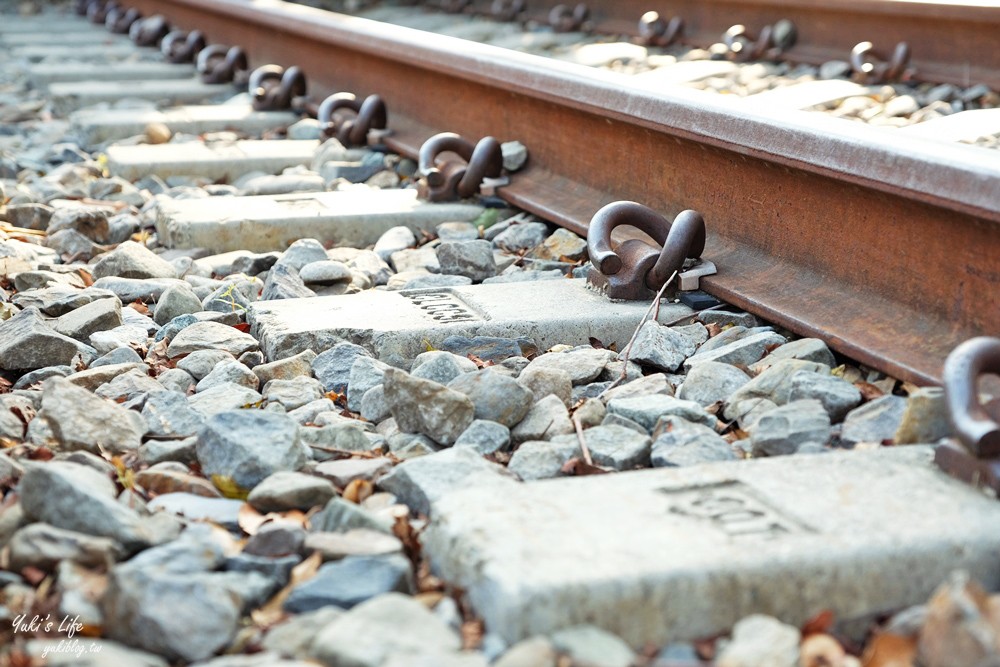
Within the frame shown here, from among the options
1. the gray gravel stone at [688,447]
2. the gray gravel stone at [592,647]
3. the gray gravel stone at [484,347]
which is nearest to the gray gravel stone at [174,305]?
the gray gravel stone at [484,347]

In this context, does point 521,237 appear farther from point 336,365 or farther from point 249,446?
point 249,446

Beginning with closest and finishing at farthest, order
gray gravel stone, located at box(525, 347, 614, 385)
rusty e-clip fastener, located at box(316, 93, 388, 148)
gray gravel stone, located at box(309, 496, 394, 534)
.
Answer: gray gravel stone, located at box(309, 496, 394, 534) → gray gravel stone, located at box(525, 347, 614, 385) → rusty e-clip fastener, located at box(316, 93, 388, 148)

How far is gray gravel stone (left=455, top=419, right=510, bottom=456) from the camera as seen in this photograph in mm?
2428

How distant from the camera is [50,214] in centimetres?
436

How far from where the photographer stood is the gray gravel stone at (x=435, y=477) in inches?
84.4

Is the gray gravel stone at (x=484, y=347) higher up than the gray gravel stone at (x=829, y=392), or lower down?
lower down

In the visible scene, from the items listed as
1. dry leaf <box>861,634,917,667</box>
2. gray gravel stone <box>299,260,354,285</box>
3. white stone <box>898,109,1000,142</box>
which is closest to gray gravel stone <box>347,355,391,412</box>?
gray gravel stone <box>299,260,354,285</box>

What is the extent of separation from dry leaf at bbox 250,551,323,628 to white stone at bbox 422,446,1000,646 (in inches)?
6.7

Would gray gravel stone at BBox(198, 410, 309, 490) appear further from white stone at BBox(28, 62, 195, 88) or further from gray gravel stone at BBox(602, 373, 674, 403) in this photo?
white stone at BBox(28, 62, 195, 88)

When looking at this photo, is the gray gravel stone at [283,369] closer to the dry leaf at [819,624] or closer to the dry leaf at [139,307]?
the dry leaf at [139,307]

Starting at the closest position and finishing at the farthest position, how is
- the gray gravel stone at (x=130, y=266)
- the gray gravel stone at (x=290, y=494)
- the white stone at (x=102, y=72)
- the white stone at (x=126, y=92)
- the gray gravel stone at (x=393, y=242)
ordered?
the gray gravel stone at (x=290, y=494) < the gray gravel stone at (x=130, y=266) < the gray gravel stone at (x=393, y=242) < the white stone at (x=126, y=92) < the white stone at (x=102, y=72)

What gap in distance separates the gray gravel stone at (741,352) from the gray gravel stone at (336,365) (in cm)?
73

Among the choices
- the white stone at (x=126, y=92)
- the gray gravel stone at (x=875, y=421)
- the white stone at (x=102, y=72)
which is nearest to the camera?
the gray gravel stone at (x=875, y=421)

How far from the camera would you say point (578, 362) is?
9.29 feet
